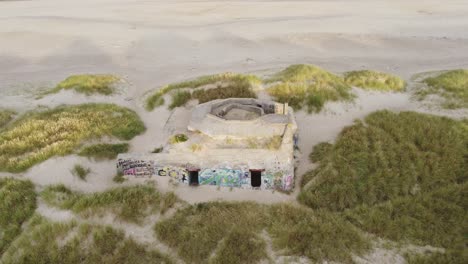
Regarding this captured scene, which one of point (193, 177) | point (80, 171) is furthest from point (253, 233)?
point (80, 171)

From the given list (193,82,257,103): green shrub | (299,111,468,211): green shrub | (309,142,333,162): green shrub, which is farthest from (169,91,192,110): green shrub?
(299,111,468,211): green shrub

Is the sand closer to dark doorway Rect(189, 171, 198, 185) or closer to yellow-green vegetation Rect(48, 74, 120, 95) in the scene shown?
dark doorway Rect(189, 171, 198, 185)

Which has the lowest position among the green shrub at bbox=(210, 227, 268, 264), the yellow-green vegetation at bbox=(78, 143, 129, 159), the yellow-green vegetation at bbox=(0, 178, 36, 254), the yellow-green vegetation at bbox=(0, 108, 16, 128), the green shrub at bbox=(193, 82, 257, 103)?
the green shrub at bbox=(210, 227, 268, 264)

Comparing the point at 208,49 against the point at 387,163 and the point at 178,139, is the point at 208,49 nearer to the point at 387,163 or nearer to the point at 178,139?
the point at 178,139

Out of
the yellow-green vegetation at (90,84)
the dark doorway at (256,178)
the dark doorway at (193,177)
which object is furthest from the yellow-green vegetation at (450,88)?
the yellow-green vegetation at (90,84)

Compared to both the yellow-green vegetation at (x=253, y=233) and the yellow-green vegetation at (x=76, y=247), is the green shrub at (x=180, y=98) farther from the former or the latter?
the yellow-green vegetation at (x=76, y=247)

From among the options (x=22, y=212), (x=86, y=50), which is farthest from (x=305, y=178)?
(x=86, y=50)

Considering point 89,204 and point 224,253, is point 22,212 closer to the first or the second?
point 89,204
